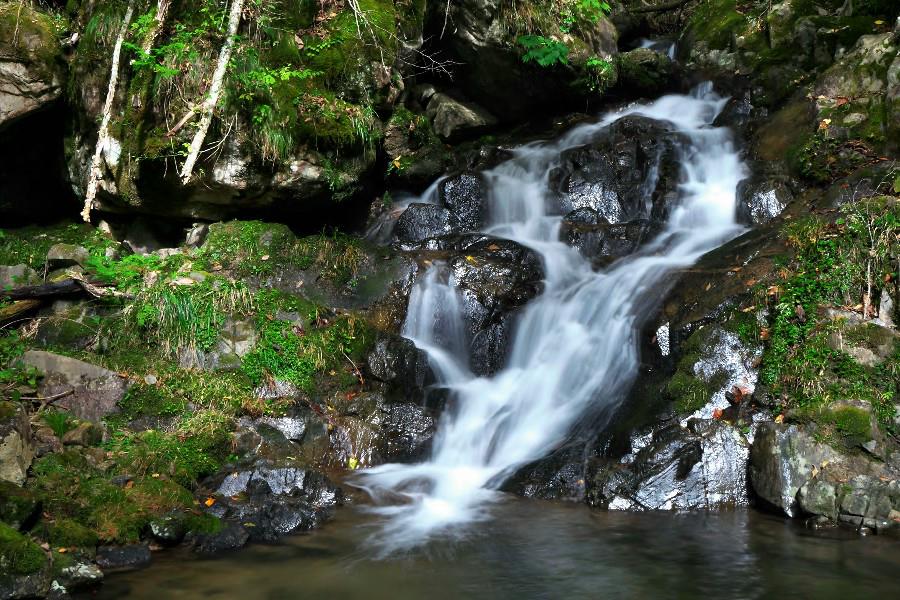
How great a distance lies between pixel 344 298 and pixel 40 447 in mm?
4120

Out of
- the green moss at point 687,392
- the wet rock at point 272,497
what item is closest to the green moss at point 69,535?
the wet rock at point 272,497

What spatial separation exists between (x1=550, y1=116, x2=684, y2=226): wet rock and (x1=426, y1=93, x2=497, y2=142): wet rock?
2352 mm

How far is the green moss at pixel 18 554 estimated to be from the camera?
437cm

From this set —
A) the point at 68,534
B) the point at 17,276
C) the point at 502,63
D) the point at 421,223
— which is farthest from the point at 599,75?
the point at 68,534

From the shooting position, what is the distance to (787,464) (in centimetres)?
621

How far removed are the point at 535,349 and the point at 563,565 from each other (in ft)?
12.0

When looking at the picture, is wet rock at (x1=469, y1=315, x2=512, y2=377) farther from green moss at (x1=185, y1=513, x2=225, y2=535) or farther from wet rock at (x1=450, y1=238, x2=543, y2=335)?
green moss at (x1=185, y1=513, x2=225, y2=535)

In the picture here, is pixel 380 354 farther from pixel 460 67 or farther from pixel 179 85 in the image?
pixel 460 67

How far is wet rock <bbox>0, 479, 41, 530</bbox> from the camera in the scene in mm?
4832

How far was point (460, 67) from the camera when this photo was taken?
44.9 ft

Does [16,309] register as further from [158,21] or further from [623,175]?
[623,175]

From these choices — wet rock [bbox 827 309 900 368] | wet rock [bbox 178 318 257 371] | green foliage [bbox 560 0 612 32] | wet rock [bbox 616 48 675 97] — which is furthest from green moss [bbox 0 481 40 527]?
wet rock [bbox 616 48 675 97]

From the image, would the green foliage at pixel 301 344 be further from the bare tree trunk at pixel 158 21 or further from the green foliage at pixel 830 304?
the green foliage at pixel 830 304

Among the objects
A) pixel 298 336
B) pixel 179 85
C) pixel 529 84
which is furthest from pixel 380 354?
→ pixel 529 84
